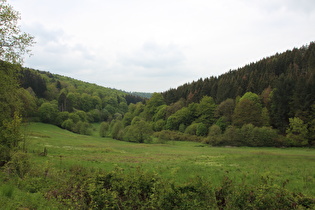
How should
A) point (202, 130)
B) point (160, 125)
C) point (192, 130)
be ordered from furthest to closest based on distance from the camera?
point (160, 125), point (192, 130), point (202, 130)

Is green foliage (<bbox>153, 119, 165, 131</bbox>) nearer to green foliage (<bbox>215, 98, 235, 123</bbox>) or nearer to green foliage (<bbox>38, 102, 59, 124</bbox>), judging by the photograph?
green foliage (<bbox>215, 98, 235, 123</bbox>)

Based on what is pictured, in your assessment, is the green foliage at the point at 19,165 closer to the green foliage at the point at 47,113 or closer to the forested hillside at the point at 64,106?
the forested hillside at the point at 64,106

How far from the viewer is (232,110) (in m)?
76.2

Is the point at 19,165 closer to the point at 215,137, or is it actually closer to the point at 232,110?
the point at 215,137

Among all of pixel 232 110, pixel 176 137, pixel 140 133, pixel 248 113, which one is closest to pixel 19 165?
pixel 140 133

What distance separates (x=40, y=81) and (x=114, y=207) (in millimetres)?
131325

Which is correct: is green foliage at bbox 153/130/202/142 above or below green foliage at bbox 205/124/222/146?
below

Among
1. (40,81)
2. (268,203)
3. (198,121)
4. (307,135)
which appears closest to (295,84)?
(307,135)

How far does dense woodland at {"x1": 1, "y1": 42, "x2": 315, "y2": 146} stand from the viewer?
55819mm

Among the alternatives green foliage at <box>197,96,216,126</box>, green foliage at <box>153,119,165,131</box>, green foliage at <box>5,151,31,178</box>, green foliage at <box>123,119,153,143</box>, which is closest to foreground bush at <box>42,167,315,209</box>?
green foliage at <box>5,151,31,178</box>

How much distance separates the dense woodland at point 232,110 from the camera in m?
55.8

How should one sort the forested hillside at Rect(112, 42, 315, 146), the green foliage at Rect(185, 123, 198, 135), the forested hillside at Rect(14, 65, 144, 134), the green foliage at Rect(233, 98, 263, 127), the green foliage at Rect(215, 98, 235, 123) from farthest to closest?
1. the forested hillside at Rect(14, 65, 144, 134)
2. the green foliage at Rect(185, 123, 198, 135)
3. the green foliage at Rect(215, 98, 235, 123)
4. the green foliage at Rect(233, 98, 263, 127)
5. the forested hillside at Rect(112, 42, 315, 146)

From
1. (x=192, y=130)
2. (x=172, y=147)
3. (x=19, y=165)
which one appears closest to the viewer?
(x=19, y=165)

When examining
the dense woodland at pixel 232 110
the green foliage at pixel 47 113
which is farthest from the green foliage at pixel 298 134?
the green foliage at pixel 47 113
